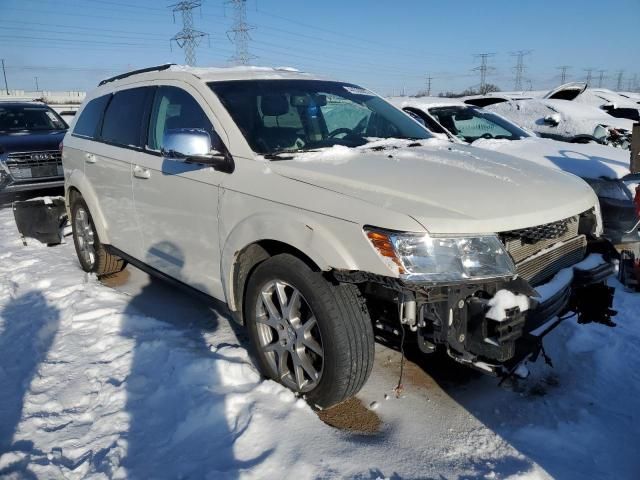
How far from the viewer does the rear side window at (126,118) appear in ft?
13.5

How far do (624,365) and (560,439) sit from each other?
3.20ft

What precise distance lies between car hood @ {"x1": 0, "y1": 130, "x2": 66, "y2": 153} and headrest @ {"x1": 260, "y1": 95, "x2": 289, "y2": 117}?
6.77m

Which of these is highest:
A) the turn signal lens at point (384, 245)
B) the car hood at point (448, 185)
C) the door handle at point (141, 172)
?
the car hood at point (448, 185)

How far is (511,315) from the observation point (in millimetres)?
2324

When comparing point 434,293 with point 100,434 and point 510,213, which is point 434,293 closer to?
point 510,213

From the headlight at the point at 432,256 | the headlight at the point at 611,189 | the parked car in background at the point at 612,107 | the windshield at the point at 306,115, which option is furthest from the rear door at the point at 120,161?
the parked car in background at the point at 612,107

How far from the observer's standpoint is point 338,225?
8.20ft

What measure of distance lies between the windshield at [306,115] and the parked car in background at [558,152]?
89 cm

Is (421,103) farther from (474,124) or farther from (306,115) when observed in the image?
(306,115)

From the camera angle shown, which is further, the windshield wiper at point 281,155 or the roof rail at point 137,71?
the roof rail at point 137,71

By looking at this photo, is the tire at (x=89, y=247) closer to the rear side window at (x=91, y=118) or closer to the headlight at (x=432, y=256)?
the rear side window at (x=91, y=118)

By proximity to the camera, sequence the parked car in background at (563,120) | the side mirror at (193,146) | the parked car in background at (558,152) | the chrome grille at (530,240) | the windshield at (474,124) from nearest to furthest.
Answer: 1. the chrome grille at (530,240)
2. the side mirror at (193,146)
3. the parked car in background at (558,152)
4. the windshield at (474,124)
5. the parked car in background at (563,120)

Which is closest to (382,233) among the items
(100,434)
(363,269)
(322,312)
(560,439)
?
(363,269)

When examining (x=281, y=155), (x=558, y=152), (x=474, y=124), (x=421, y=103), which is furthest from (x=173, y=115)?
(x=474, y=124)
